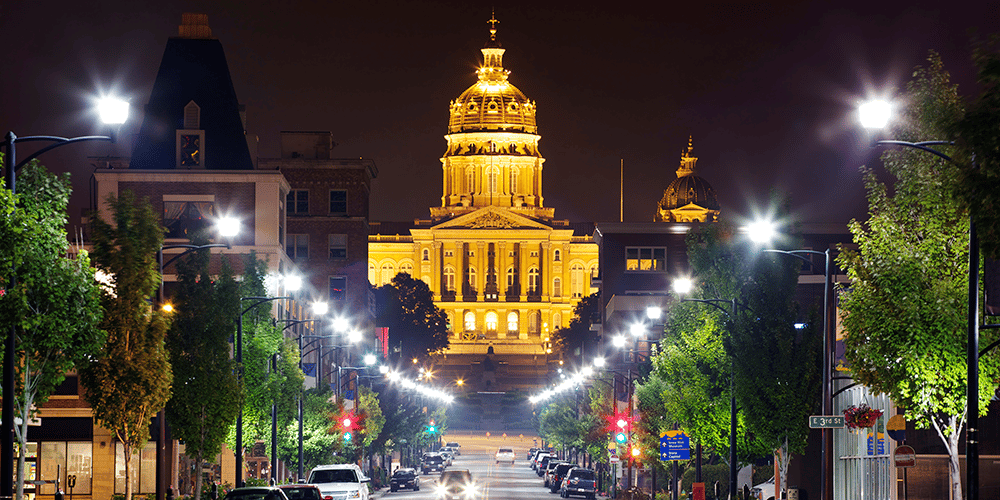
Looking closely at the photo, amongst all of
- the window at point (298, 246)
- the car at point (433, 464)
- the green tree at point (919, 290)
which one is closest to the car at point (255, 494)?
the green tree at point (919, 290)

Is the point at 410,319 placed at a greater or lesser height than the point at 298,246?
lesser

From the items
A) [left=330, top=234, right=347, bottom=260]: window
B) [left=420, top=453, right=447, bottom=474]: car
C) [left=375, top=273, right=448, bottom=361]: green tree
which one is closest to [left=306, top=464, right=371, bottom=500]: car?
[left=330, top=234, right=347, bottom=260]: window

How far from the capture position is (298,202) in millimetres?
107875

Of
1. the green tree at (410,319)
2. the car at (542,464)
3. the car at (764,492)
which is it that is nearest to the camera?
the car at (764,492)

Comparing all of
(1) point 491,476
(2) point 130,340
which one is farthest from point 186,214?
(2) point 130,340

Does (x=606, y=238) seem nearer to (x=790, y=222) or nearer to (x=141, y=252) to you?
(x=790, y=222)

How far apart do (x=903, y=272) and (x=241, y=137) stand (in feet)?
206

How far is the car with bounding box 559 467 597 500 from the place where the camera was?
69938 mm

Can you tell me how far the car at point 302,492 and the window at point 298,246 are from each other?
224ft

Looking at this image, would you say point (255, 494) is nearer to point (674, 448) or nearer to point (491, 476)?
point (674, 448)

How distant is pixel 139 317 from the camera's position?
3409cm

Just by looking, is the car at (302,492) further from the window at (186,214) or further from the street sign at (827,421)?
the window at (186,214)

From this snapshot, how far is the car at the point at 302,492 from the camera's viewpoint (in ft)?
126

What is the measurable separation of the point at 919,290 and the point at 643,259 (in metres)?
87.5
